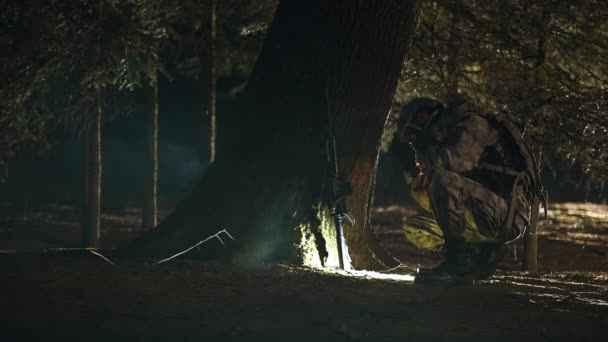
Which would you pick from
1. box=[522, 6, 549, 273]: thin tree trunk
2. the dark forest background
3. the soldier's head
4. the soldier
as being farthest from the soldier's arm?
the dark forest background

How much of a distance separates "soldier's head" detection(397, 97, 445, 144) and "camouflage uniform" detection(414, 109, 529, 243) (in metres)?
0.10

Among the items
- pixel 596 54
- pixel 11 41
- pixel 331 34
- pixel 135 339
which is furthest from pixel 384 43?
pixel 11 41

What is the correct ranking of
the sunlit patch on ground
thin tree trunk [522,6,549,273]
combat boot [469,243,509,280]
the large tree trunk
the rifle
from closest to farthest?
combat boot [469,243,509,280], the rifle, the large tree trunk, thin tree trunk [522,6,549,273], the sunlit patch on ground

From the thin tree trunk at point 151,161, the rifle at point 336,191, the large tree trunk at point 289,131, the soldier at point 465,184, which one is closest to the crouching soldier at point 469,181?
the soldier at point 465,184

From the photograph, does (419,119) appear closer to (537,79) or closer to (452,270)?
(452,270)

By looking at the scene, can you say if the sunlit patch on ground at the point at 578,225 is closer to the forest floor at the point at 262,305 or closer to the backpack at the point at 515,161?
the backpack at the point at 515,161

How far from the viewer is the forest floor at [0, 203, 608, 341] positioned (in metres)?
5.32

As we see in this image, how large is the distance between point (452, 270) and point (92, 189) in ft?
33.9

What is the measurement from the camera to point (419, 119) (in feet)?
25.0

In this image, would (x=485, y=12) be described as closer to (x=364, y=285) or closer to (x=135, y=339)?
(x=364, y=285)

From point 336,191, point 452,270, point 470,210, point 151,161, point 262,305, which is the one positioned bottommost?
point 262,305

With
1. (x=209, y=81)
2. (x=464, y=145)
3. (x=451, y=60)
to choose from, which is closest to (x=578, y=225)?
(x=209, y=81)

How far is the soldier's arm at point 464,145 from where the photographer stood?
23.9 ft

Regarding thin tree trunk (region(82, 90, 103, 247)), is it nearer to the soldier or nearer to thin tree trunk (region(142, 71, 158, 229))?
thin tree trunk (region(142, 71, 158, 229))
